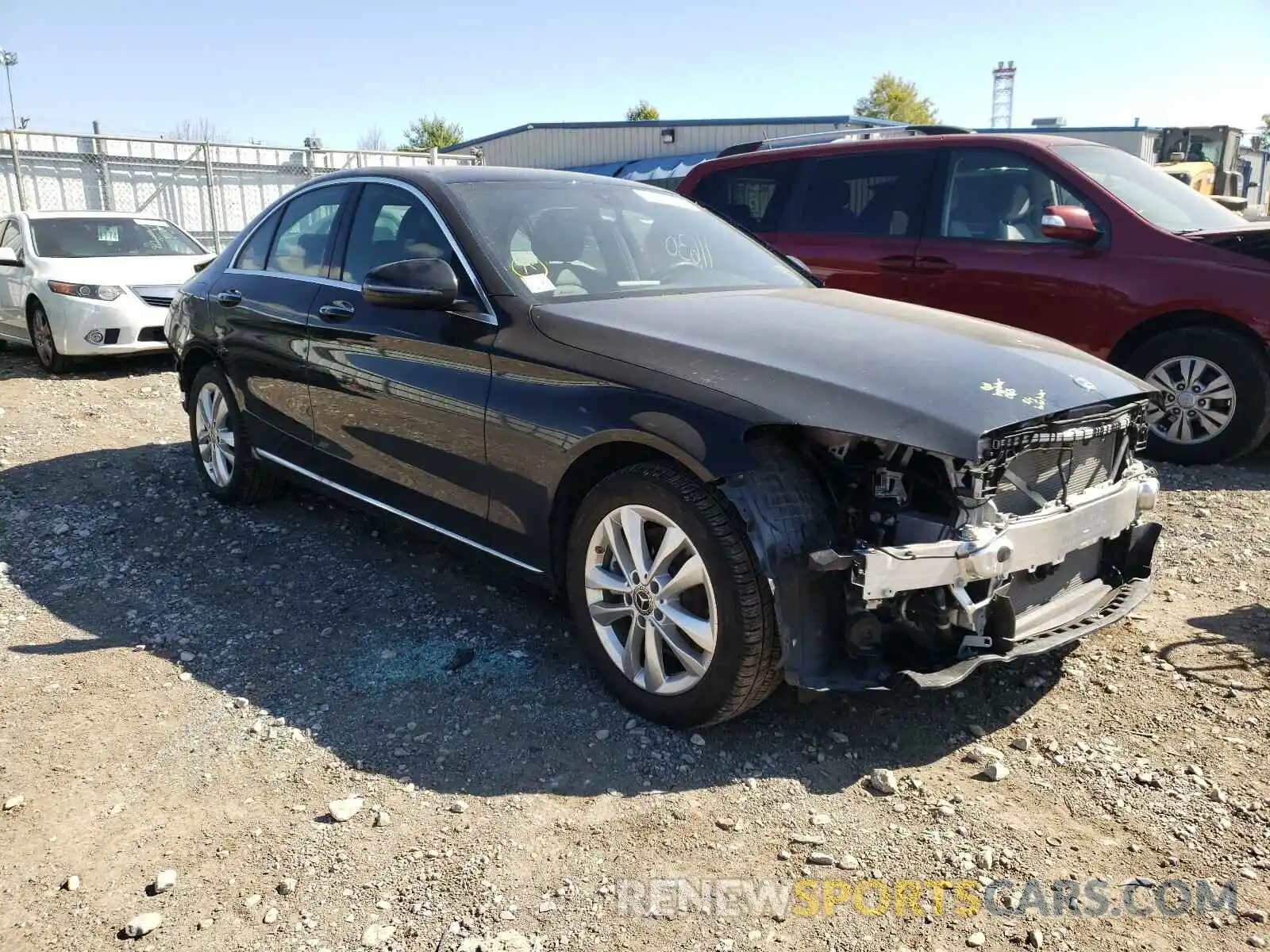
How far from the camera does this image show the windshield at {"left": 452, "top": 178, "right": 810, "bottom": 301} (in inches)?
145

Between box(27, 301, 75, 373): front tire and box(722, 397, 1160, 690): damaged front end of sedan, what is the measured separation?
29.6ft

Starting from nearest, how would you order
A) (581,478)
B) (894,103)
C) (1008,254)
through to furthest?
1. (581,478)
2. (1008,254)
3. (894,103)

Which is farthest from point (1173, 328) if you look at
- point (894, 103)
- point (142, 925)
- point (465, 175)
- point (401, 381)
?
point (894, 103)

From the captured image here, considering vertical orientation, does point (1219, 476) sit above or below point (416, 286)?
below

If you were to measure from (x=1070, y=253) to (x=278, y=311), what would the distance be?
453cm


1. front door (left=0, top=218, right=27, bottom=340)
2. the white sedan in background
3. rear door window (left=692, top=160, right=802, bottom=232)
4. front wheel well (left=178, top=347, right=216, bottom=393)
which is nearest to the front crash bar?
front wheel well (left=178, top=347, right=216, bottom=393)

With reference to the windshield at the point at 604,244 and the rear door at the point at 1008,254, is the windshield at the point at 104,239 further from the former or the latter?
the rear door at the point at 1008,254

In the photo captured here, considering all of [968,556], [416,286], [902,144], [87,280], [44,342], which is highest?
[902,144]

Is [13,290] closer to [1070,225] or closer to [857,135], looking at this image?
[857,135]

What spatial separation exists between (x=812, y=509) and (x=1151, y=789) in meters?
1.25

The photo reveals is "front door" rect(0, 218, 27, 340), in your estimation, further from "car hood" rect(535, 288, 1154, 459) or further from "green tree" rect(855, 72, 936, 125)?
"green tree" rect(855, 72, 936, 125)

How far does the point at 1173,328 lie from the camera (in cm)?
581

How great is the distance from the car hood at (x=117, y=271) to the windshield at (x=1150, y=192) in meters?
7.86

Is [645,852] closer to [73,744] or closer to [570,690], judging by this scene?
[570,690]
